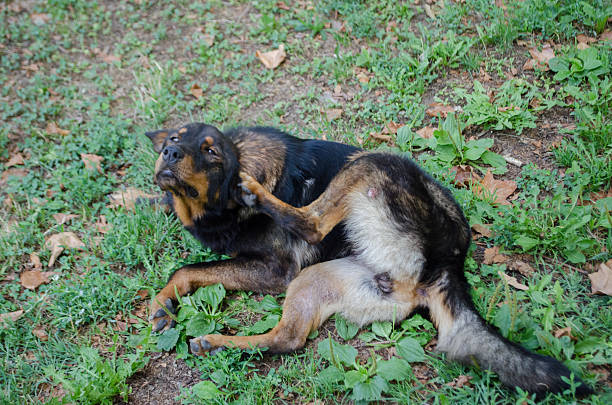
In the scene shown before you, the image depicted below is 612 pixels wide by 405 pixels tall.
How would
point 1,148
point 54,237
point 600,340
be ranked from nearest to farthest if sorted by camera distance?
point 600,340 < point 54,237 < point 1,148

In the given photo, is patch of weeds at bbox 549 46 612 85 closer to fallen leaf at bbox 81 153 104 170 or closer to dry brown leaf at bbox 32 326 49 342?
fallen leaf at bbox 81 153 104 170

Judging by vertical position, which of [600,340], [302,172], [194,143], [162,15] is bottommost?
[600,340]

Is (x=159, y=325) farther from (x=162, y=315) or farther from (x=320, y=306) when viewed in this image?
(x=320, y=306)

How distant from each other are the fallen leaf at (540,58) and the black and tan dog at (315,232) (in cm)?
235

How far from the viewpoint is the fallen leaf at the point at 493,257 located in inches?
150

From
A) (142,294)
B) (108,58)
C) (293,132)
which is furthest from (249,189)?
(108,58)

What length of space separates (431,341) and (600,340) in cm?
108

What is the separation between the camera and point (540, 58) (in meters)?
5.19

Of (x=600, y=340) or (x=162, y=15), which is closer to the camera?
(x=600, y=340)

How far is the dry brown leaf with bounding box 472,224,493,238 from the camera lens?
13.2 feet

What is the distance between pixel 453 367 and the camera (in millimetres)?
3135

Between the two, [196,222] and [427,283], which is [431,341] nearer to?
[427,283]

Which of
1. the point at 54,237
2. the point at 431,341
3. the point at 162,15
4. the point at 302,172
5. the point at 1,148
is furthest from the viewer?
the point at 162,15

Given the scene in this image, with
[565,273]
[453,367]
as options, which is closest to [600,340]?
[565,273]
